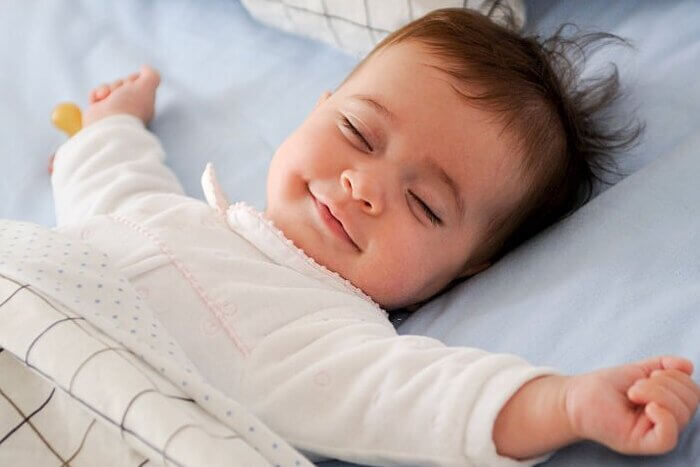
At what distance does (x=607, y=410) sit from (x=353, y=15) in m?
0.91

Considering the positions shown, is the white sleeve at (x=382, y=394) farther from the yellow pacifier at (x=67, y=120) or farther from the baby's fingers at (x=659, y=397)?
the yellow pacifier at (x=67, y=120)

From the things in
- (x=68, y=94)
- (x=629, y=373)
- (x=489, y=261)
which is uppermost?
(x=629, y=373)

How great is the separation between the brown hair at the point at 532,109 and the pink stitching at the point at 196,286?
1.22 ft

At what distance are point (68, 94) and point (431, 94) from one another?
2.62ft

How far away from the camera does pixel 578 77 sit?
4.35 ft

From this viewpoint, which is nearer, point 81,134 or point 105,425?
point 105,425

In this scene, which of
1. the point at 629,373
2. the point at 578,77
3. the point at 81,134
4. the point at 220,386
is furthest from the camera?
the point at 81,134

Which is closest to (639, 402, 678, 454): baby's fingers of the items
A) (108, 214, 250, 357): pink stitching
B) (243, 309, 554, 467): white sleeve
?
(243, 309, 554, 467): white sleeve

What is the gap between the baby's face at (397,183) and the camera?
3.55ft

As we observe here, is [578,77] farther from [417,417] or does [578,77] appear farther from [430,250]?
[417,417]

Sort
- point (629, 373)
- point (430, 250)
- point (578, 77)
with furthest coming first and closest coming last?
point (578, 77) → point (430, 250) → point (629, 373)

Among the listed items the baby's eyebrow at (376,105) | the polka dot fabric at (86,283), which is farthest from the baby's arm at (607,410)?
the baby's eyebrow at (376,105)

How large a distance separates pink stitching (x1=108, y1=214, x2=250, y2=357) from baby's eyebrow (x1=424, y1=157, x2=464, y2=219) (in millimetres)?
313

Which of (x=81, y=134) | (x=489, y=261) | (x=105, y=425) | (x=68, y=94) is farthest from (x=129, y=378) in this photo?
(x=68, y=94)
